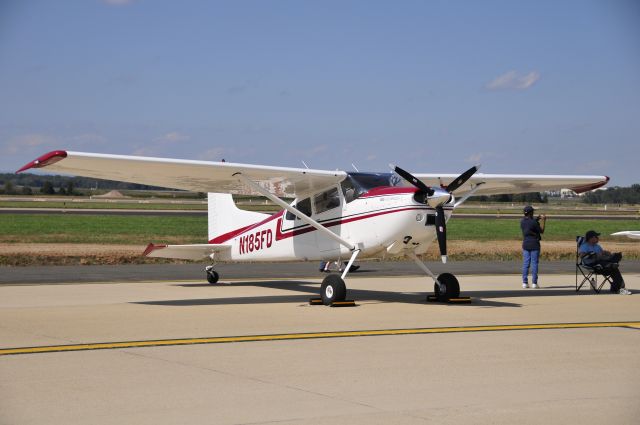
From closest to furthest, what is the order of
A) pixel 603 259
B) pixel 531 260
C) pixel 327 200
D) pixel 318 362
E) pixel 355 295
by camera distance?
pixel 318 362 < pixel 327 200 < pixel 355 295 < pixel 603 259 < pixel 531 260

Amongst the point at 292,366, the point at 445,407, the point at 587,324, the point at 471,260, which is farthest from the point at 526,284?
the point at 445,407

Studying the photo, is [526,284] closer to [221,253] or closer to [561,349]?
[221,253]

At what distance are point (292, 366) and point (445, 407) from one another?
2234mm

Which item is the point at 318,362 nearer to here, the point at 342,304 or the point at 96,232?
the point at 342,304

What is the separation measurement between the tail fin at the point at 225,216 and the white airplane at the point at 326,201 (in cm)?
16

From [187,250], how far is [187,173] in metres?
3.93

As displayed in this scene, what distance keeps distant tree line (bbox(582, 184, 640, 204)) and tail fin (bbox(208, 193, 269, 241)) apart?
454 ft

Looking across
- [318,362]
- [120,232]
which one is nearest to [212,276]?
[318,362]

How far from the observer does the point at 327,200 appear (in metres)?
15.6

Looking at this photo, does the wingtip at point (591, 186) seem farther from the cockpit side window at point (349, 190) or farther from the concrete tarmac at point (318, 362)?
the cockpit side window at point (349, 190)

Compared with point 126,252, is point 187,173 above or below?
above

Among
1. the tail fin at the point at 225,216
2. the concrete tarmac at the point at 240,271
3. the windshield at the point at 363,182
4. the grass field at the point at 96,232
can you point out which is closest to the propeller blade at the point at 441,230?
the windshield at the point at 363,182

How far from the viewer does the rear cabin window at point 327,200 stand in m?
15.4

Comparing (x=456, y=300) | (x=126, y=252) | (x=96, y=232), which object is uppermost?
(x=96, y=232)
